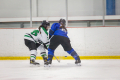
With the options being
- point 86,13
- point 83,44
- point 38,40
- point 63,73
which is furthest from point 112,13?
point 63,73

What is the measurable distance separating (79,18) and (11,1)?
2.11 m

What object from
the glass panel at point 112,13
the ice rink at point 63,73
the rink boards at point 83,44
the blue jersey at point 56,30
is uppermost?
the glass panel at point 112,13

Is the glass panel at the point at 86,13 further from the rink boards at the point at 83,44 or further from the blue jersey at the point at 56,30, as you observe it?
the blue jersey at the point at 56,30

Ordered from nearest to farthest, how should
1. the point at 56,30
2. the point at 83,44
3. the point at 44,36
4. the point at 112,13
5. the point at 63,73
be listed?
1. the point at 63,73
2. the point at 44,36
3. the point at 56,30
4. the point at 83,44
5. the point at 112,13

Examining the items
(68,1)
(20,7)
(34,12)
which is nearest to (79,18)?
(68,1)

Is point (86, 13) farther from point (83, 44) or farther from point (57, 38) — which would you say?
point (57, 38)

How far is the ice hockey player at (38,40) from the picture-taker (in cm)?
411

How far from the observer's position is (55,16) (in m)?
6.40

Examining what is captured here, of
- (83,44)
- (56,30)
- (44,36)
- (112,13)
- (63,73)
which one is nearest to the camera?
(63,73)

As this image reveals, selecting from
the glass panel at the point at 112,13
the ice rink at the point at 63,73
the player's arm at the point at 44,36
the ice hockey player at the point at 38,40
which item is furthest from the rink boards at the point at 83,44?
the ice rink at the point at 63,73

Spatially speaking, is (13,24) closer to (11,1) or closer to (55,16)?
(11,1)

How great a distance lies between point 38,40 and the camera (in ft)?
14.1

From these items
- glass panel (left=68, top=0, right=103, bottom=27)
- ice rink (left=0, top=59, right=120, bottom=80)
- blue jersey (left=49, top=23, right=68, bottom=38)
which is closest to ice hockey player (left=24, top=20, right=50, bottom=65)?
blue jersey (left=49, top=23, right=68, bottom=38)

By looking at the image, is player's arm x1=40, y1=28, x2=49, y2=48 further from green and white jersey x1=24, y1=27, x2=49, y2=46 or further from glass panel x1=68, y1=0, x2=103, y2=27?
glass panel x1=68, y1=0, x2=103, y2=27
